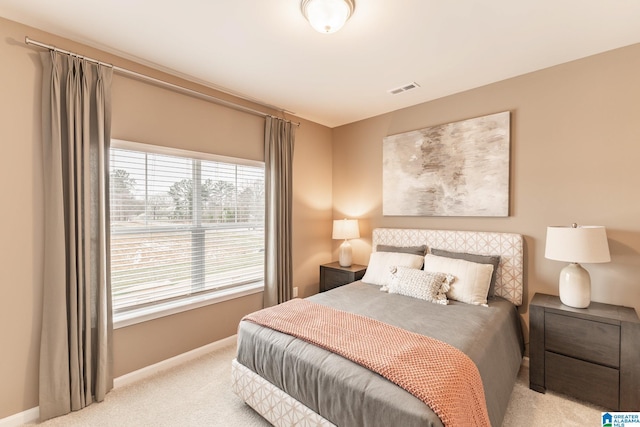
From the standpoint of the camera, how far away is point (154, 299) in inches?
101

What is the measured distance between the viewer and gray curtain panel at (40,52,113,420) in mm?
1950

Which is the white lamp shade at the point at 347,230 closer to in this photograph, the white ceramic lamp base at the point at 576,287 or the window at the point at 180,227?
the window at the point at 180,227

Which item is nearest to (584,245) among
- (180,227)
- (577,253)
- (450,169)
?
(577,253)

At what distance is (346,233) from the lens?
143 inches

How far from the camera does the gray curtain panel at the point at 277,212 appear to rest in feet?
11.0

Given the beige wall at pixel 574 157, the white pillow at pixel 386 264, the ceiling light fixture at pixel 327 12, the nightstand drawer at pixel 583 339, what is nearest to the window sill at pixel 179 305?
the white pillow at pixel 386 264

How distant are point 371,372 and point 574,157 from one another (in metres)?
2.46

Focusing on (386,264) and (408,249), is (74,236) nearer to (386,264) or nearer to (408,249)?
(386,264)

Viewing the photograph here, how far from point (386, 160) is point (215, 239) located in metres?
2.22

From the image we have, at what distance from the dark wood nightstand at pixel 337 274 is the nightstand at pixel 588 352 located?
174 cm

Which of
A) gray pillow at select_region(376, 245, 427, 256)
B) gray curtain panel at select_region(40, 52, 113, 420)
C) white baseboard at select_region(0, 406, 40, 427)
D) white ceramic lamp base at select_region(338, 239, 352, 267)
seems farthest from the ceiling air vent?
white baseboard at select_region(0, 406, 40, 427)

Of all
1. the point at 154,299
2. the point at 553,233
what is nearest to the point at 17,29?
the point at 154,299

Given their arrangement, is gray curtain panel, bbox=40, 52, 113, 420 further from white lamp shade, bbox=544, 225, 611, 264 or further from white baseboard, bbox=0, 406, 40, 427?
white lamp shade, bbox=544, 225, 611, 264

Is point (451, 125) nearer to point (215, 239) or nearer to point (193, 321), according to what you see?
point (215, 239)
